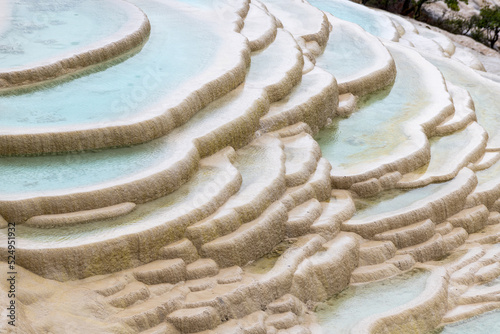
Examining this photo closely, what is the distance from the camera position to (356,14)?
17.5 metres

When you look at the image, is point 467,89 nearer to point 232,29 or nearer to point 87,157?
point 232,29

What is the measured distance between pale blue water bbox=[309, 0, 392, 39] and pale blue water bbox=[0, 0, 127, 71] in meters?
6.63

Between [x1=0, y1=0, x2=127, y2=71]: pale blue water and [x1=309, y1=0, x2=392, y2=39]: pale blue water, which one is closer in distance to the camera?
[x1=0, y1=0, x2=127, y2=71]: pale blue water

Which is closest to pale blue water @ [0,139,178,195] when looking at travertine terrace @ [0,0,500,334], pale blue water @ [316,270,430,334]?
travertine terrace @ [0,0,500,334]

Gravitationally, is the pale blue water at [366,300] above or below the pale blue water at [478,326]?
below

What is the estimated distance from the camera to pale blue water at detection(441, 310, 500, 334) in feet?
25.4

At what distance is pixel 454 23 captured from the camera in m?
23.0

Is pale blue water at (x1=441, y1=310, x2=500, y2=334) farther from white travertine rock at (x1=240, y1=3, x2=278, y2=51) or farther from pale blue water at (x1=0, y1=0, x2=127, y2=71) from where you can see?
pale blue water at (x1=0, y1=0, x2=127, y2=71)

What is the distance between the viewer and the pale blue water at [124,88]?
8.55 meters

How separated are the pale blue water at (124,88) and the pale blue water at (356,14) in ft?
20.1

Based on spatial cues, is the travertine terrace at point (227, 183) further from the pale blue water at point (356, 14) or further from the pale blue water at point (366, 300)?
the pale blue water at point (356, 14)

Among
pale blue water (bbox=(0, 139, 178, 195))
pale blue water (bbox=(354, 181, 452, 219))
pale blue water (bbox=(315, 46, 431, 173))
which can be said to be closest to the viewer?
pale blue water (bbox=(0, 139, 178, 195))

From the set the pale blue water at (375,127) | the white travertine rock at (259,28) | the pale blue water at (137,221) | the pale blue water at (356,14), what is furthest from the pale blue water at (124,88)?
the pale blue water at (356,14)

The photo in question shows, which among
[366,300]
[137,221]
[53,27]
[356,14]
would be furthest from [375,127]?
[356,14]
